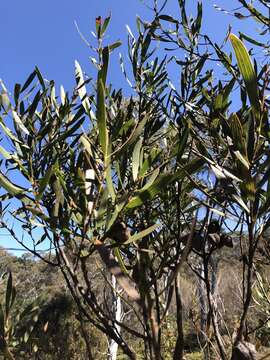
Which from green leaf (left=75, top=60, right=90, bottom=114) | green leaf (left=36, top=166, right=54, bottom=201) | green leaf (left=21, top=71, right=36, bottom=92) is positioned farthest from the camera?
green leaf (left=21, top=71, right=36, bottom=92)

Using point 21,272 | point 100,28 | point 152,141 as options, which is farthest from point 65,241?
point 21,272

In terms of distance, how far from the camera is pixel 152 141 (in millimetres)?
922

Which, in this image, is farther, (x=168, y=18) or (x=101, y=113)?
(x=168, y=18)

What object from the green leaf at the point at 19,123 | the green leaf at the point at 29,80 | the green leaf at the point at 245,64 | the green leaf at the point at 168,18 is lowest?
the green leaf at the point at 245,64

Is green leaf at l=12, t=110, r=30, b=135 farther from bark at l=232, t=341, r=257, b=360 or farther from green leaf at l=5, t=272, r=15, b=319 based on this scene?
bark at l=232, t=341, r=257, b=360

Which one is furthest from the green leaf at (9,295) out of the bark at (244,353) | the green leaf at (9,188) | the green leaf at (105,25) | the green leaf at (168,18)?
the green leaf at (168,18)

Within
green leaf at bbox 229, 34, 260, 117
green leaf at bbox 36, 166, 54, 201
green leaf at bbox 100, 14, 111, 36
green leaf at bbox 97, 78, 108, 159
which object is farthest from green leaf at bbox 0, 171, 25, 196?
green leaf at bbox 100, 14, 111, 36

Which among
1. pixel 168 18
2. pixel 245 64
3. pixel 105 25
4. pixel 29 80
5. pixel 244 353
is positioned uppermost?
pixel 168 18

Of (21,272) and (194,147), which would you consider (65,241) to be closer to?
(194,147)

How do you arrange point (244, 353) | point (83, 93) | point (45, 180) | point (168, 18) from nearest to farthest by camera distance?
1. point (244, 353)
2. point (45, 180)
3. point (83, 93)
4. point (168, 18)

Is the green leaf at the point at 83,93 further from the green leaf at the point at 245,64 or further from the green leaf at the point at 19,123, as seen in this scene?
the green leaf at the point at 245,64

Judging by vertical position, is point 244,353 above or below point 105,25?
below

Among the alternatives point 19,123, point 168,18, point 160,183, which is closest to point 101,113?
point 160,183

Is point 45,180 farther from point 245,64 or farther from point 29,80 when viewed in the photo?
point 29,80
